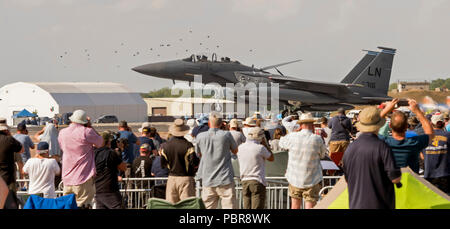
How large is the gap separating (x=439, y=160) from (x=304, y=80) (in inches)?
1079

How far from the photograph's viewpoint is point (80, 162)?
9102mm

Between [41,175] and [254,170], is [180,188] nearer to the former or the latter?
[254,170]

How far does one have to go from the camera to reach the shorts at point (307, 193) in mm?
8797

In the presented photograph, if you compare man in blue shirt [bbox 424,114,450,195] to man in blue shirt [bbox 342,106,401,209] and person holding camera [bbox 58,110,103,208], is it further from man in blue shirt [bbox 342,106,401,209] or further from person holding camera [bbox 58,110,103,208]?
person holding camera [bbox 58,110,103,208]

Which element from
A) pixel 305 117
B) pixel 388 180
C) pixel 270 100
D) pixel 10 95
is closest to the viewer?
pixel 388 180

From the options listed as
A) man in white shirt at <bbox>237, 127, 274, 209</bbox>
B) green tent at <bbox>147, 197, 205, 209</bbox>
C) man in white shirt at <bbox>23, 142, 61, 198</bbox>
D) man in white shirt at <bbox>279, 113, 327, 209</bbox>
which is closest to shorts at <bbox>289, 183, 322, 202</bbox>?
man in white shirt at <bbox>279, 113, 327, 209</bbox>

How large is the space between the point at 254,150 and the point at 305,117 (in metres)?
0.88

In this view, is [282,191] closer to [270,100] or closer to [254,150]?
[254,150]

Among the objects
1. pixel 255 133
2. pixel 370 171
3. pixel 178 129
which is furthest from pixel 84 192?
pixel 370 171

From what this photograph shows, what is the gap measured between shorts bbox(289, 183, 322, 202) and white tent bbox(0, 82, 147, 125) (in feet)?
213
